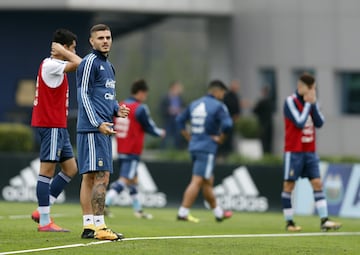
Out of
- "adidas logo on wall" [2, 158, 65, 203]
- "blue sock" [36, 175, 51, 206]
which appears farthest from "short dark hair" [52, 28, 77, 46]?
"adidas logo on wall" [2, 158, 65, 203]

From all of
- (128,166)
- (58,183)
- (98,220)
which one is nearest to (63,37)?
(58,183)

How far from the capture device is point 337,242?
577 inches

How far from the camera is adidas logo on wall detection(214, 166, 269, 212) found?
2447 centimetres

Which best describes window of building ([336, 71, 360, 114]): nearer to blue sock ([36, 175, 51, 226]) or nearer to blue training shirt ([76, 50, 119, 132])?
blue sock ([36, 175, 51, 226])

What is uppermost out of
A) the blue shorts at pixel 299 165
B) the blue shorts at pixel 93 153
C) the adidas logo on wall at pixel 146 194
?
the blue shorts at pixel 93 153

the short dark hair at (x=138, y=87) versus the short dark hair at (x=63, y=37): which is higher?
the short dark hair at (x=63, y=37)

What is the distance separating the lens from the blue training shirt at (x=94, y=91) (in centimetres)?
1333

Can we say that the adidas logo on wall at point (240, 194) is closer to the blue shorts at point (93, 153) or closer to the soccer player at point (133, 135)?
the soccer player at point (133, 135)

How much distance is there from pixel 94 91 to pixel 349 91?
920 inches

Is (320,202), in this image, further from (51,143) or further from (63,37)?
(63,37)

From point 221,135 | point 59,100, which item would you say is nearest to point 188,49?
point 221,135

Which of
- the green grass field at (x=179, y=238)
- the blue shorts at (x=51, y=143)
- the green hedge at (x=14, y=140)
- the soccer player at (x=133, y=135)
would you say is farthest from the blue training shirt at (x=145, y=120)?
the green hedge at (x=14, y=140)

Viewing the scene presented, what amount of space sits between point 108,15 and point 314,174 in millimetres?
24051

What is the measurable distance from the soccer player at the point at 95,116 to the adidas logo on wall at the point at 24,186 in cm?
1176
